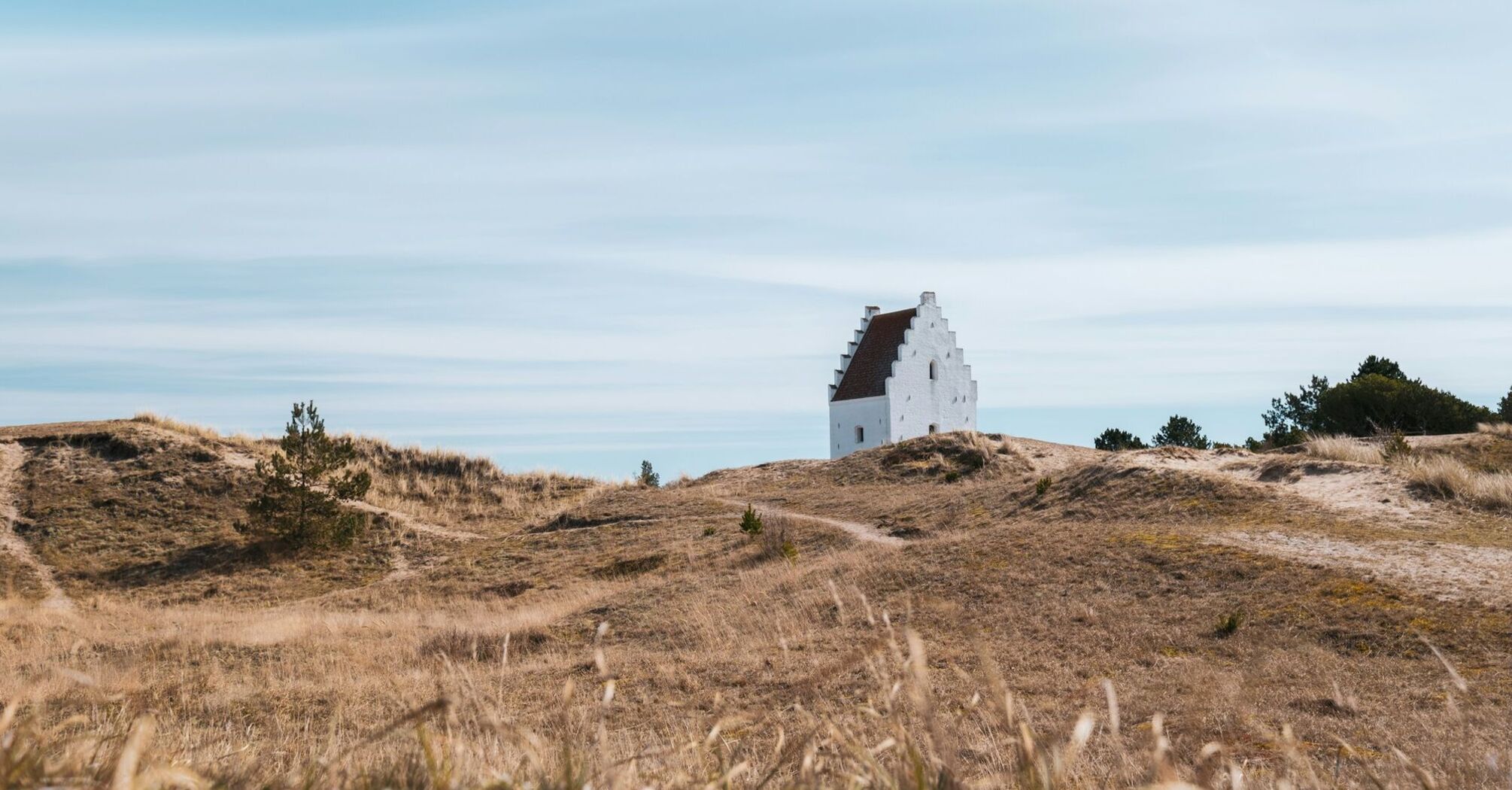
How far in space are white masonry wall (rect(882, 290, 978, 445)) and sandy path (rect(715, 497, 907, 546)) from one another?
62.7 ft

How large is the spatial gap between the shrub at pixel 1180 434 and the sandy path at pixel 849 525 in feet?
75.3

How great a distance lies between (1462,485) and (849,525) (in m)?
12.5

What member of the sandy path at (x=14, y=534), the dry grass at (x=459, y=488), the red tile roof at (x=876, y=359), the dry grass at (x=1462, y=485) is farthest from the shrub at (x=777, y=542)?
the red tile roof at (x=876, y=359)

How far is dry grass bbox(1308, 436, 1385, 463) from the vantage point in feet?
68.2

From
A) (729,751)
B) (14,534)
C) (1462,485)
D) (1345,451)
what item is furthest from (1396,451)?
(14,534)

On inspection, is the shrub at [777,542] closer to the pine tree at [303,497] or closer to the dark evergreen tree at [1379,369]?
the pine tree at [303,497]

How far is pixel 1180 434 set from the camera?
4700 cm

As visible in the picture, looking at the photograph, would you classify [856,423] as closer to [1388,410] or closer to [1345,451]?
[1388,410]

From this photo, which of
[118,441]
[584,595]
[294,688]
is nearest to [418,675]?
[294,688]

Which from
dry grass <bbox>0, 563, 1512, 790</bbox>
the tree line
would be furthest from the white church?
dry grass <bbox>0, 563, 1512, 790</bbox>

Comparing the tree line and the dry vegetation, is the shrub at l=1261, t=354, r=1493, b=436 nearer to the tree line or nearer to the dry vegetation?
the tree line

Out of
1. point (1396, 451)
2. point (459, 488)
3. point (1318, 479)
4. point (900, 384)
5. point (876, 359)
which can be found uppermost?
point (876, 359)

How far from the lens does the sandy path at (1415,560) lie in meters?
12.3

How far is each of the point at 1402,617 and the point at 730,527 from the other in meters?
18.4
